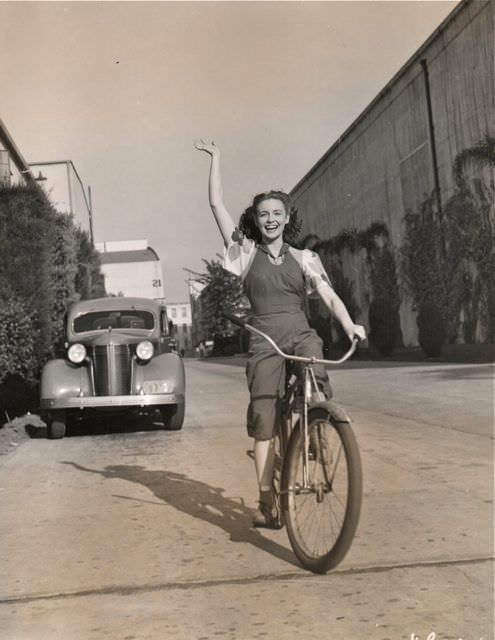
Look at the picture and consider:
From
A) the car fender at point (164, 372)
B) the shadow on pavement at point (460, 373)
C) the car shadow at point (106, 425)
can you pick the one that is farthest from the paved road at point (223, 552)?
the shadow on pavement at point (460, 373)

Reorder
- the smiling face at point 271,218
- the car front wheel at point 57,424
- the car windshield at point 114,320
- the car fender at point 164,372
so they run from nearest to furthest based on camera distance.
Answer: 1. the smiling face at point 271,218
2. the car front wheel at point 57,424
3. the car fender at point 164,372
4. the car windshield at point 114,320

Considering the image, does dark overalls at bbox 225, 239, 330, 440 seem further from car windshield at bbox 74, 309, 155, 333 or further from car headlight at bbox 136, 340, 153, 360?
car windshield at bbox 74, 309, 155, 333

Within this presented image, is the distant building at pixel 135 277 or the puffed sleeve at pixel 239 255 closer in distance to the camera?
the puffed sleeve at pixel 239 255

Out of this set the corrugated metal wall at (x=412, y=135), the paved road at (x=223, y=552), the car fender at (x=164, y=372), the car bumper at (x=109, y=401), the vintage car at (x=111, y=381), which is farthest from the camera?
the corrugated metal wall at (x=412, y=135)

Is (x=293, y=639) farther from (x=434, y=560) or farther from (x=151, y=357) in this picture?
(x=151, y=357)

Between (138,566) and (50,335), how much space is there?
12355 millimetres

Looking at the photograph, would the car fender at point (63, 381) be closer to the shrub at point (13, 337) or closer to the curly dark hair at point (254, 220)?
the shrub at point (13, 337)

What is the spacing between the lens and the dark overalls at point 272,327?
4.17 meters

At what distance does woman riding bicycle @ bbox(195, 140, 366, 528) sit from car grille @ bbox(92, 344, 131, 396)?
6037 mm

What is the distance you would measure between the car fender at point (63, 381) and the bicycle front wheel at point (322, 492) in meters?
6.42

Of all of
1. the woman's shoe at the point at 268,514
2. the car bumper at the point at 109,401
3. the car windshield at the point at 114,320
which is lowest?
the woman's shoe at the point at 268,514

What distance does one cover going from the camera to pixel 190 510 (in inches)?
214

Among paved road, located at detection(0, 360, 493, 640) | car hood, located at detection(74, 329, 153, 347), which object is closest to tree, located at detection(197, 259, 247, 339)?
car hood, located at detection(74, 329, 153, 347)

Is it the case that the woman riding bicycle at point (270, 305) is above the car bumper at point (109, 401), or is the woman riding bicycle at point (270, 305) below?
above
